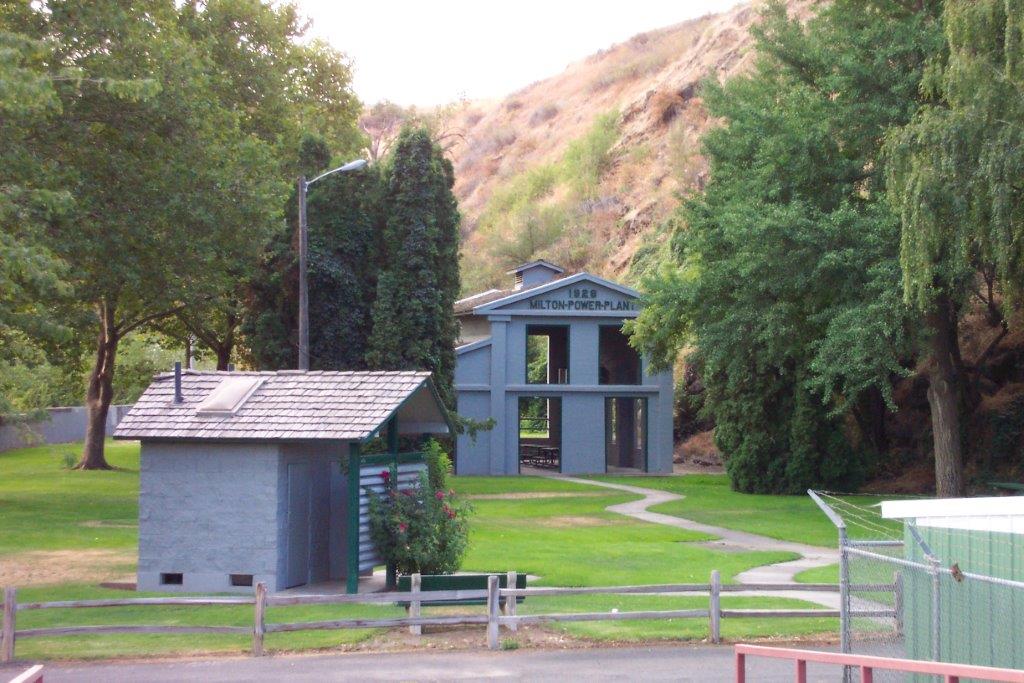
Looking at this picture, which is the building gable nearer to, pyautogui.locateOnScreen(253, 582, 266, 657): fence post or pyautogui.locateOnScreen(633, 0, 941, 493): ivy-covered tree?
pyautogui.locateOnScreen(633, 0, 941, 493): ivy-covered tree

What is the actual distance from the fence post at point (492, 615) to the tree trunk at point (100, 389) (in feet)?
101

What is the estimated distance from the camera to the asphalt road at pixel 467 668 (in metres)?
12.7

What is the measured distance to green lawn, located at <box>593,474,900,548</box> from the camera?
2705cm

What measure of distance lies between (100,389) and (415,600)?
32.6 m

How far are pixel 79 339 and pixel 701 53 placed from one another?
54459 millimetres

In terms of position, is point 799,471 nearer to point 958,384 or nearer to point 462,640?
point 958,384

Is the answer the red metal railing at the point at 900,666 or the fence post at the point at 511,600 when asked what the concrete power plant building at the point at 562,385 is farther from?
the red metal railing at the point at 900,666

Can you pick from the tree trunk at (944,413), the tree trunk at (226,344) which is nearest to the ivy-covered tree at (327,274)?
the tree trunk at (226,344)

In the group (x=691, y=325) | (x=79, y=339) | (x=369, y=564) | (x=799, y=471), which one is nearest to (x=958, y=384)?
(x=799, y=471)

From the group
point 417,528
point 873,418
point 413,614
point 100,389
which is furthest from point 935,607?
point 100,389

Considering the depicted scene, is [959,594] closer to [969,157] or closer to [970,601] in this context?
[970,601]

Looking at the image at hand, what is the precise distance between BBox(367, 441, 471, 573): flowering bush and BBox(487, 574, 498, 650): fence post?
2907 mm

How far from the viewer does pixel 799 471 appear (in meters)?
37.3

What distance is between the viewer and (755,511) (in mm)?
32375
